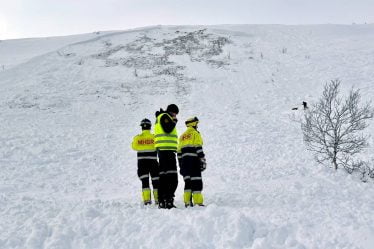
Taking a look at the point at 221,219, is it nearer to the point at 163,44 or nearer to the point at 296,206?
the point at 296,206

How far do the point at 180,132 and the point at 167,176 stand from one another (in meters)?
9.01

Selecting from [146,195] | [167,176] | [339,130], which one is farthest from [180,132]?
[167,176]

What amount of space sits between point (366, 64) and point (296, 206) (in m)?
19.2

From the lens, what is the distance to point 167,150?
8.41 m

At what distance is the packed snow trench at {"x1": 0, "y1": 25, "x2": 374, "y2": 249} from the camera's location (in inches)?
252

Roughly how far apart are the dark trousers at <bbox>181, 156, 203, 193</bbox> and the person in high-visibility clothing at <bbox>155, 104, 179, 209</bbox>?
20 centimetres

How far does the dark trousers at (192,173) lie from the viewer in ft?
26.8

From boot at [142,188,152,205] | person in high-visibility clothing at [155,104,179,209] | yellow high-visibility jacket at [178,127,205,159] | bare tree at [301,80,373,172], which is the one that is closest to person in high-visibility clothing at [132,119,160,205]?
boot at [142,188,152,205]

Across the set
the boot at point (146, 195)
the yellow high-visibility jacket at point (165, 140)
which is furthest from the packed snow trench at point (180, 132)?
the yellow high-visibility jacket at point (165, 140)

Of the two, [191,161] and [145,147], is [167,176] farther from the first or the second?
[145,147]

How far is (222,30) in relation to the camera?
34.5 metres

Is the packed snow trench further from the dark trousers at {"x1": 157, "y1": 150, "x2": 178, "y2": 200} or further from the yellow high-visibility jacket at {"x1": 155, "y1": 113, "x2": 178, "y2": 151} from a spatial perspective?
the yellow high-visibility jacket at {"x1": 155, "y1": 113, "x2": 178, "y2": 151}

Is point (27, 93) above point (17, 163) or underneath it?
above

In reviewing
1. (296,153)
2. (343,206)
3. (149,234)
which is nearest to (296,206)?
(343,206)
